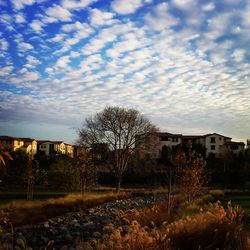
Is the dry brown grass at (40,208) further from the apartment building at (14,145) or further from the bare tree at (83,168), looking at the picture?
the apartment building at (14,145)

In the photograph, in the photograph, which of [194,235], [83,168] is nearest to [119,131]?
[83,168]

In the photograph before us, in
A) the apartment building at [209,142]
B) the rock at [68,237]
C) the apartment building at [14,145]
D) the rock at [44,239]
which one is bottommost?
the rock at [44,239]

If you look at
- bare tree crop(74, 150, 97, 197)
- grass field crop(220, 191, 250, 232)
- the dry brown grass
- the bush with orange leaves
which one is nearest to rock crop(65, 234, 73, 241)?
the dry brown grass

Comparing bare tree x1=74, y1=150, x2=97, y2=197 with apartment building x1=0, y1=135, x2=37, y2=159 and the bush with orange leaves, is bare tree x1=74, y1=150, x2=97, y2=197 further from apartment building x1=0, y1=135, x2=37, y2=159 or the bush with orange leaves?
the bush with orange leaves

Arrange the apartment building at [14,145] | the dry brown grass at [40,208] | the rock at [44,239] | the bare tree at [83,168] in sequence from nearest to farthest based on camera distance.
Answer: the apartment building at [14,145] < the rock at [44,239] < the dry brown grass at [40,208] < the bare tree at [83,168]

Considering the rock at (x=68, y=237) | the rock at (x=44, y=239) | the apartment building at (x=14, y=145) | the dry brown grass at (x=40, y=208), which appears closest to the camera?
the apartment building at (x=14, y=145)

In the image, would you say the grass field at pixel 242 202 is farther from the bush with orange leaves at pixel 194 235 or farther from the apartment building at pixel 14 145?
Result: the apartment building at pixel 14 145

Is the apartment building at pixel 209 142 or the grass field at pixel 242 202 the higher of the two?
the apartment building at pixel 209 142

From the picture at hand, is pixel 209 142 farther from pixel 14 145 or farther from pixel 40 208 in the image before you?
pixel 14 145

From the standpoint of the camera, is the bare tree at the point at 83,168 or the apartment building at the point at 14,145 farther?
the bare tree at the point at 83,168

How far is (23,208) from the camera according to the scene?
20578mm

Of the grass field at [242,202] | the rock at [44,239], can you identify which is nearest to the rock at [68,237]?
the rock at [44,239]

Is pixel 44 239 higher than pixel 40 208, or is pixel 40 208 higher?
pixel 44 239

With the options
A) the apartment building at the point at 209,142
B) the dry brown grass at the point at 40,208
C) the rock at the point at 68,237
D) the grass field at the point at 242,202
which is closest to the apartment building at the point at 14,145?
the dry brown grass at the point at 40,208
